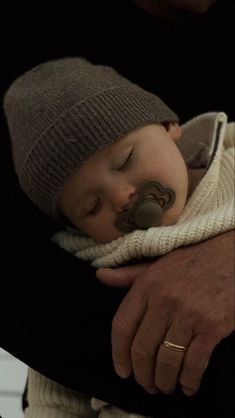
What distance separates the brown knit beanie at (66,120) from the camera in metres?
0.97

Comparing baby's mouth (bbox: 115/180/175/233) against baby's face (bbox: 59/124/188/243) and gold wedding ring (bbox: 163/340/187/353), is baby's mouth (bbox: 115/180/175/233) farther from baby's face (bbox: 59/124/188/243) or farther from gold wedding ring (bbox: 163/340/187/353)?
gold wedding ring (bbox: 163/340/187/353)

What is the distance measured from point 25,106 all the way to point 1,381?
964mm

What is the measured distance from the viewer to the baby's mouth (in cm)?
94

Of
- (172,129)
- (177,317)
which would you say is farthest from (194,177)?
(177,317)

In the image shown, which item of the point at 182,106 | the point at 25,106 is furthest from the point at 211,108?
the point at 25,106

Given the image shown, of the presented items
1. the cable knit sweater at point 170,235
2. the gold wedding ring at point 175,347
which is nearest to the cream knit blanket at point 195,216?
the cable knit sweater at point 170,235

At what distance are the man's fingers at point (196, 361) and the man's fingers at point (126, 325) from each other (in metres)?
0.09

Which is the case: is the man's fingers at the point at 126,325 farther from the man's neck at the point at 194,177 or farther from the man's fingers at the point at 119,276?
the man's neck at the point at 194,177

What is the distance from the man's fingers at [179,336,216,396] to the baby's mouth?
0.23m

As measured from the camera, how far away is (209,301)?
0.80 meters

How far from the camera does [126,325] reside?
0.84m

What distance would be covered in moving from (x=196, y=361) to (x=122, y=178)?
1.06 feet

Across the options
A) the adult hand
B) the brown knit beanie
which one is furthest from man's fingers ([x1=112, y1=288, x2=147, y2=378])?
the brown knit beanie

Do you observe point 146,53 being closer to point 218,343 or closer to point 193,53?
point 193,53
